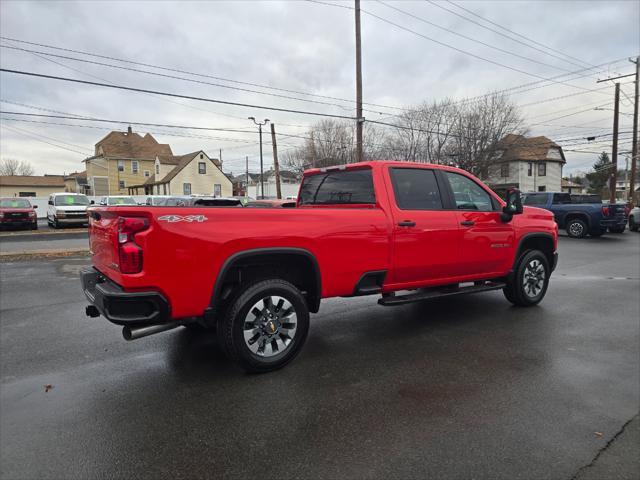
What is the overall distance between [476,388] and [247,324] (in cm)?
198

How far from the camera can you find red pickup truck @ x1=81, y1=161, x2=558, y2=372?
10.2ft

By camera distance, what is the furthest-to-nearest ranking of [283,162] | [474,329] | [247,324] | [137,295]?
[283,162]
[474,329]
[247,324]
[137,295]

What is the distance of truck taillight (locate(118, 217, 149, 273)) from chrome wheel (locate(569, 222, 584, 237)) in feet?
57.9

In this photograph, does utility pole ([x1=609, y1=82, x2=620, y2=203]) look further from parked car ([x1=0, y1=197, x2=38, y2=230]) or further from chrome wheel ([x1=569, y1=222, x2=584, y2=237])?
parked car ([x1=0, y1=197, x2=38, y2=230])

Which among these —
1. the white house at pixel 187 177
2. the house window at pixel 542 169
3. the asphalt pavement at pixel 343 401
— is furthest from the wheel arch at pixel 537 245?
the house window at pixel 542 169

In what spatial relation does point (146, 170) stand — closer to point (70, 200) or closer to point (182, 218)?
point (70, 200)

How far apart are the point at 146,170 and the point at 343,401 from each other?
5963 cm

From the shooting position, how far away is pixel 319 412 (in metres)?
3.09

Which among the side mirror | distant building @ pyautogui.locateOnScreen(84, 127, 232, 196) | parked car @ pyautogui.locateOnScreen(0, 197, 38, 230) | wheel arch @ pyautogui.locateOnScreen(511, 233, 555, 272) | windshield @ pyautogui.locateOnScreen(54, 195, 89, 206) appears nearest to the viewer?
the side mirror

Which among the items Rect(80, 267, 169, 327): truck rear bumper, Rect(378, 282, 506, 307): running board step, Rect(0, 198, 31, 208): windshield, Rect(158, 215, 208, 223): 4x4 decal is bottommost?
Rect(378, 282, 506, 307): running board step

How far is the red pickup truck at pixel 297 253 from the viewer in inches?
123

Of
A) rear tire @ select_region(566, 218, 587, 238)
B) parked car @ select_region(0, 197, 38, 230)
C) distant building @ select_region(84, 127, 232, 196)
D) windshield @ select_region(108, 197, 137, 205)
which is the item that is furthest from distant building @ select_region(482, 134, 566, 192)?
parked car @ select_region(0, 197, 38, 230)

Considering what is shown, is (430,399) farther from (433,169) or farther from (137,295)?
(433,169)

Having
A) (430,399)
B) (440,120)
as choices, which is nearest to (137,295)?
(430,399)
